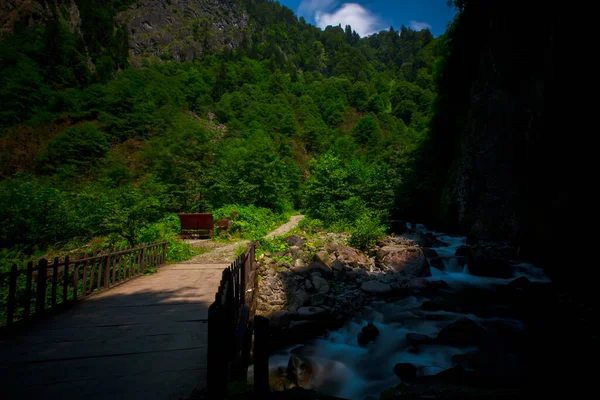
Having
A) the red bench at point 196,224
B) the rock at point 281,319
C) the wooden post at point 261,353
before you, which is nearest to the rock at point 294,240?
the red bench at point 196,224

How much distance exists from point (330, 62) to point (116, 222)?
12666 centimetres

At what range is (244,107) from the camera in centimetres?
6306

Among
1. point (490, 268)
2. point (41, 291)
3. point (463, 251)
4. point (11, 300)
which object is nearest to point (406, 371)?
point (41, 291)

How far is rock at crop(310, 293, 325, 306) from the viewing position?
7.06m

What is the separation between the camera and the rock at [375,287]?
8.15m

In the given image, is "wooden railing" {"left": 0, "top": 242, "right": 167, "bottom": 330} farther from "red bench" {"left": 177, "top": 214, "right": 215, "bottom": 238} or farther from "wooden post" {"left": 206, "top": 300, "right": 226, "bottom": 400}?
"red bench" {"left": 177, "top": 214, "right": 215, "bottom": 238}

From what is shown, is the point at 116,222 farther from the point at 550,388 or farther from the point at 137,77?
the point at 137,77

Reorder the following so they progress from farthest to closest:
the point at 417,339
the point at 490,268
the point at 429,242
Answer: the point at 429,242 → the point at 490,268 → the point at 417,339

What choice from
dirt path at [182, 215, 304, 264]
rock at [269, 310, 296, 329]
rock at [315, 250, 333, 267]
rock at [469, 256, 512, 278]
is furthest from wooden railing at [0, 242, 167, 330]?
rock at [469, 256, 512, 278]

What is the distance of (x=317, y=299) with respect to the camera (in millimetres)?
7172

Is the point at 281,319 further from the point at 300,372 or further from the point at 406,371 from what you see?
the point at 406,371

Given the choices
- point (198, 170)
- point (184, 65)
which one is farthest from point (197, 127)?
point (184, 65)

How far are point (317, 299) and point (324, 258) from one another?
273cm

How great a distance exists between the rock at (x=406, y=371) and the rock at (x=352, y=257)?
16.4 feet
